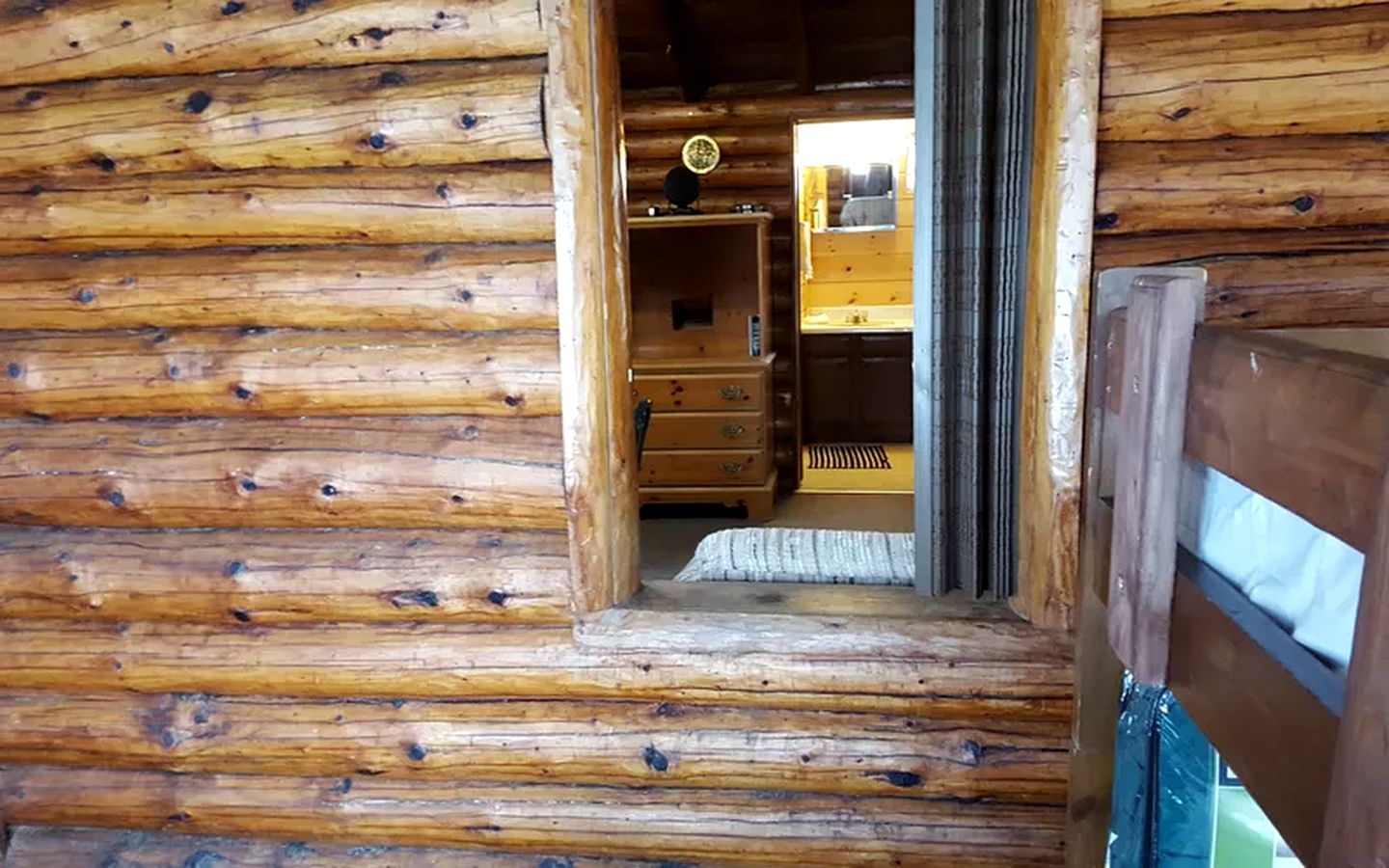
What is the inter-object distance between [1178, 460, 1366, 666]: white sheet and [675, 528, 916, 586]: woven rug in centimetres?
143

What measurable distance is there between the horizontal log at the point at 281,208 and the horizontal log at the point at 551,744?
1310mm

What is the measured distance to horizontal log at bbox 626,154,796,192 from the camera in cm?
561

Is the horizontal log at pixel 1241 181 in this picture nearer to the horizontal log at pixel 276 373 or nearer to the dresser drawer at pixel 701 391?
the horizontal log at pixel 276 373

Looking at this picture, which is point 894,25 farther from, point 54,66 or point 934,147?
point 54,66

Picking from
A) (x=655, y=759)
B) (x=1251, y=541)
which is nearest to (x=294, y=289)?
(x=655, y=759)

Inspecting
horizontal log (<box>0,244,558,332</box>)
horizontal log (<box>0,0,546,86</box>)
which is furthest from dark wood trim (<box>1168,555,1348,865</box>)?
horizontal log (<box>0,0,546,86</box>)

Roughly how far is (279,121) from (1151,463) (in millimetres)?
2266

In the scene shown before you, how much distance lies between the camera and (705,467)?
17.5 ft

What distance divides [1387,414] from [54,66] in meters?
3.11

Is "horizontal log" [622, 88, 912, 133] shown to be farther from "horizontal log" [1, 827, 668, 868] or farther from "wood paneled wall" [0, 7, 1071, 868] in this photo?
"horizontal log" [1, 827, 668, 868]

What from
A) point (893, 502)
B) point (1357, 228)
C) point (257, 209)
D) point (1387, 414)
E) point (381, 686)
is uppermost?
point (257, 209)

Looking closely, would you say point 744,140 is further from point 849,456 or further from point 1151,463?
point 1151,463

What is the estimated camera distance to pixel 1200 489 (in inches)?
50.4

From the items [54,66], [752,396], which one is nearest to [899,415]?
[752,396]
